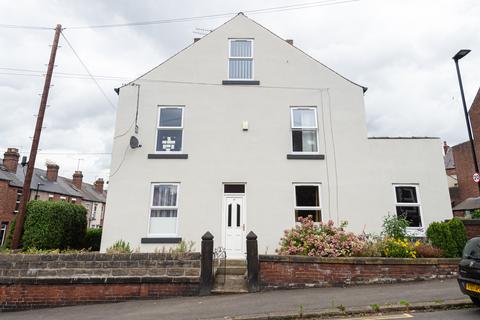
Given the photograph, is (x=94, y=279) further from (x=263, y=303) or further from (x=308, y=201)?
(x=308, y=201)

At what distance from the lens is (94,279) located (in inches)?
288

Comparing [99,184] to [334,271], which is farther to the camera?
[99,184]

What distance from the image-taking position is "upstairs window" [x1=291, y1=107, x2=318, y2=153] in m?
10.9

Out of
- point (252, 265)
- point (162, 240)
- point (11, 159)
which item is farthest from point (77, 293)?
→ point (11, 159)

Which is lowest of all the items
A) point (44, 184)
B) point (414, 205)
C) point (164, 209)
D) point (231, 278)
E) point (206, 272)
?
point (231, 278)

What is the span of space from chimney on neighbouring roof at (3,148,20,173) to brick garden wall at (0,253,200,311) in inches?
998

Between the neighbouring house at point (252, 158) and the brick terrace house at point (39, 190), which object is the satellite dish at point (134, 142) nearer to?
the neighbouring house at point (252, 158)

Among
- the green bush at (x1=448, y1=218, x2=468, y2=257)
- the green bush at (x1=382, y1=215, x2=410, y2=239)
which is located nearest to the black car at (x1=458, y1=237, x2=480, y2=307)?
the green bush at (x1=448, y1=218, x2=468, y2=257)

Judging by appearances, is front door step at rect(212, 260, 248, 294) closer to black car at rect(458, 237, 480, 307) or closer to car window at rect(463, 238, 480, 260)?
black car at rect(458, 237, 480, 307)

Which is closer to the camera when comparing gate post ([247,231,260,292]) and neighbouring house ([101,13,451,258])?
gate post ([247,231,260,292])

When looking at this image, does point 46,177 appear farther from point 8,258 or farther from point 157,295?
point 157,295

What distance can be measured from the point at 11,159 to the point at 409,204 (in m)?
32.6

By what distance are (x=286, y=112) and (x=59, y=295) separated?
28.9 feet

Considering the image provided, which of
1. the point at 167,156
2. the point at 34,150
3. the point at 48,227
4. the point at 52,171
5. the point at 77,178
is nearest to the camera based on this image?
the point at 48,227
